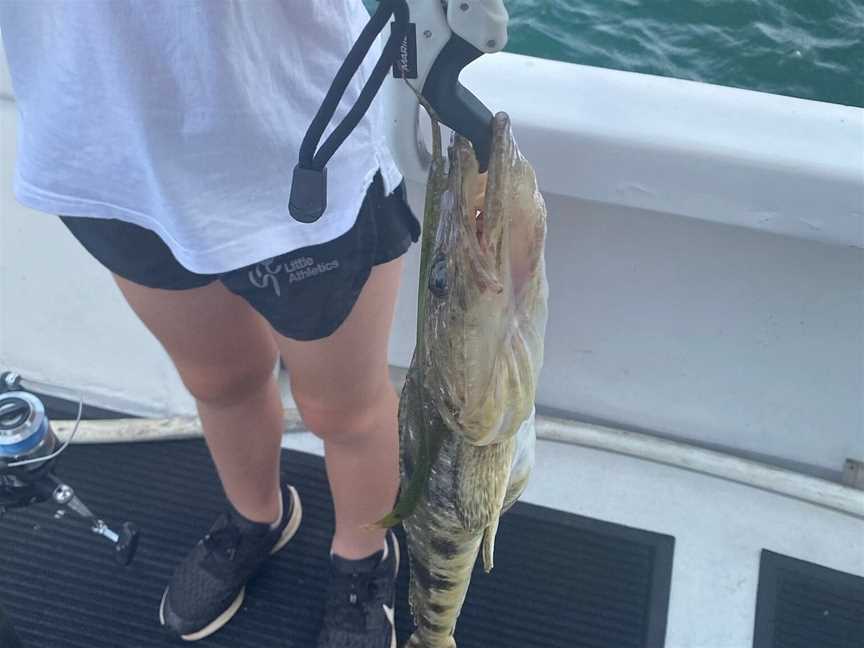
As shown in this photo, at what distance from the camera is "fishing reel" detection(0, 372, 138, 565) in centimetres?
170

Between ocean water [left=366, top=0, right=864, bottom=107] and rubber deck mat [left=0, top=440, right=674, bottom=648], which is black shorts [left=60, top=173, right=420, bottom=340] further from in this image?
ocean water [left=366, top=0, right=864, bottom=107]

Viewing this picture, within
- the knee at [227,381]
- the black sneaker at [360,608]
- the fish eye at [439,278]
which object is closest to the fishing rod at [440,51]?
the fish eye at [439,278]

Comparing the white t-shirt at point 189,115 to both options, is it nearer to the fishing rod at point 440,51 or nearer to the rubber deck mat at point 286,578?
the fishing rod at point 440,51

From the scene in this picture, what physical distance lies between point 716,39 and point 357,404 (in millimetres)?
3722

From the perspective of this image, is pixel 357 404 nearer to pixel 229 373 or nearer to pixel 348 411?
pixel 348 411

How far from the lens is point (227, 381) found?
5.05 ft

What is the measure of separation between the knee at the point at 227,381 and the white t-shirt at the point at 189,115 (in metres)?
0.39

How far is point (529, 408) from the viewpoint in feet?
3.59

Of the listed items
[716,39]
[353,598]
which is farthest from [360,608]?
[716,39]

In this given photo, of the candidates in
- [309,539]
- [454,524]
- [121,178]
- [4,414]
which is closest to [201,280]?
[121,178]

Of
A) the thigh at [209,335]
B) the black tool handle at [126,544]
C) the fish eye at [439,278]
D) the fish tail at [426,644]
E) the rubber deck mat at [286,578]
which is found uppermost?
the fish eye at [439,278]

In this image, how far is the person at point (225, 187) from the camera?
3.30 ft

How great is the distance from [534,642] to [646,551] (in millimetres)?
404

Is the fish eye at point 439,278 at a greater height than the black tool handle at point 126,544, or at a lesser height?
greater
